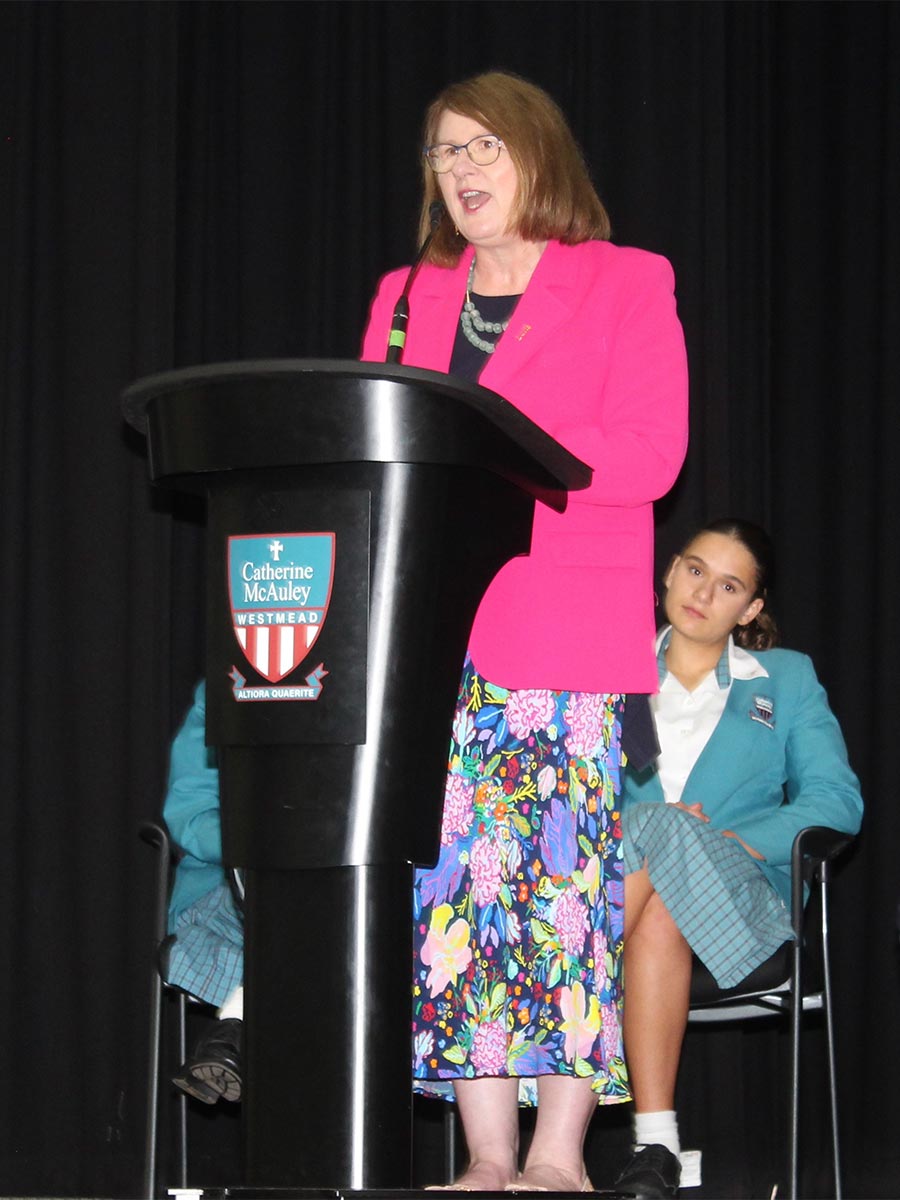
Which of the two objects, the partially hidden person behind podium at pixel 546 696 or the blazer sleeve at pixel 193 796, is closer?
the partially hidden person behind podium at pixel 546 696

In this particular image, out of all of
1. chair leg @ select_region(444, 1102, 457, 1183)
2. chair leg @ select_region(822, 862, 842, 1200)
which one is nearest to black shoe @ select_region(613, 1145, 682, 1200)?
chair leg @ select_region(822, 862, 842, 1200)

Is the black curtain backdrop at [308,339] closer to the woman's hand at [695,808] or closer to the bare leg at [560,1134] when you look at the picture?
the woman's hand at [695,808]

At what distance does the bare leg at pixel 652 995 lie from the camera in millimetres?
2547

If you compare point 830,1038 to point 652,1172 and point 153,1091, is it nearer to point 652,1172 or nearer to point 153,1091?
point 652,1172

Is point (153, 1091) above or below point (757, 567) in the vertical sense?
below

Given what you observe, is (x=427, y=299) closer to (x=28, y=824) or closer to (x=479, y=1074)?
(x=479, y=1074)

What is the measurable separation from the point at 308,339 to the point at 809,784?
148 centimetres

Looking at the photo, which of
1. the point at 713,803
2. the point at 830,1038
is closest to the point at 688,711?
the point at 713,803

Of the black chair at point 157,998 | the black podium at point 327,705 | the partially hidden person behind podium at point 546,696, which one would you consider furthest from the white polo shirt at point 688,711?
the black podium at point 327,705

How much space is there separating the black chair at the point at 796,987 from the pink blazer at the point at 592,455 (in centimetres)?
120

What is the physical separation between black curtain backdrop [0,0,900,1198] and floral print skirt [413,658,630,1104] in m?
1.78

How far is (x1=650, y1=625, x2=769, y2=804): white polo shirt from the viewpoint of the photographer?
309cm

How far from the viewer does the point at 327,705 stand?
1243 mm

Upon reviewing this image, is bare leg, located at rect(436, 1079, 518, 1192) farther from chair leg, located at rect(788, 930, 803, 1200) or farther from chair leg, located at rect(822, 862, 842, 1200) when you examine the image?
chair leg, located at rect(822, 862, 842, 1200)
